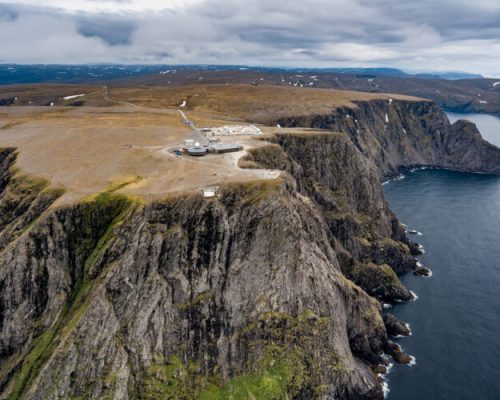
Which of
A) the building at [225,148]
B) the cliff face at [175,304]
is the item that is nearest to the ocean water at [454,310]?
the cliff face at [175,304]

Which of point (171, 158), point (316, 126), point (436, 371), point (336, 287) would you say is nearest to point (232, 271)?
point (336, 287)

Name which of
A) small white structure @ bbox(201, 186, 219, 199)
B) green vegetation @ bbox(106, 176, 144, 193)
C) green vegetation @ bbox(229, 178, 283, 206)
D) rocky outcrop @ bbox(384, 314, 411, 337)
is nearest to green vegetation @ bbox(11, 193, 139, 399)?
green vegetation @ bbox(106, 176, 144, 193)

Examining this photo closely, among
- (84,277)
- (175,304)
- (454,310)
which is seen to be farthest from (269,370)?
(454,310)

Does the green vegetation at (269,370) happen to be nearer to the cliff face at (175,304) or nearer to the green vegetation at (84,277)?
the cliff face at (175,304)

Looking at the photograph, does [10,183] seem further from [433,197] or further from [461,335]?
[433,197]

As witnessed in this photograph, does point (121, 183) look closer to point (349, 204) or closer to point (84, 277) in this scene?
point (84, 277)

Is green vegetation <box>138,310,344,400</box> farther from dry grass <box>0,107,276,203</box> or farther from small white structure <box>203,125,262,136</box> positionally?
small white structure <box>203,125,262,136</box>
